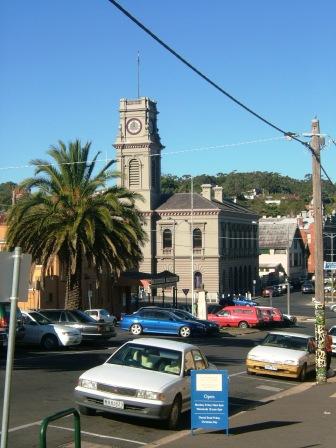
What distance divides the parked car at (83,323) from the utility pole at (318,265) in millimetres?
9435

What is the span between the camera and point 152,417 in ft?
38.4

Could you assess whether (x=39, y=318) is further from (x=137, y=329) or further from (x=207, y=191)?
(x=207, y=191)

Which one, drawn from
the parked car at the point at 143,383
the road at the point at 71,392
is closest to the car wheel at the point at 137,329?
the road at the point at 71,392

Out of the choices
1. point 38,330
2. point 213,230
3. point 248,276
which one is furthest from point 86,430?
point 248,276

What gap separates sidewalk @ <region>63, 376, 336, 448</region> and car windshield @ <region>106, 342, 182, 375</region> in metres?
1.29

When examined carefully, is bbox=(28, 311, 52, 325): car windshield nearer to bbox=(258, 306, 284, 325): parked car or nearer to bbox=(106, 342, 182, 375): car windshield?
bbox=(106, 342, 182, 375): car windshield

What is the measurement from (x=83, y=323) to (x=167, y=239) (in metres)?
57.6

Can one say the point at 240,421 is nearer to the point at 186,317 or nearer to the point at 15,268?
the point at 15,268

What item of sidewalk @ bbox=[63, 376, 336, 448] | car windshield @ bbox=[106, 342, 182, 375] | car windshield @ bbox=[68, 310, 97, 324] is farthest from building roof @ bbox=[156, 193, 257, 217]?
car windshield @ bbox=[106, 342, 182, 375]

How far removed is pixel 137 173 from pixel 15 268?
77157 mm

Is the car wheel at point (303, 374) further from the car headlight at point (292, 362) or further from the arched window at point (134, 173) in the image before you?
the arched window at point (134, 173)

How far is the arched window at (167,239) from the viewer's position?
3317 inches

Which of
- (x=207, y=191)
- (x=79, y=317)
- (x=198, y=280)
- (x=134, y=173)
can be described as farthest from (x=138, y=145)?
(x=79, y=317)

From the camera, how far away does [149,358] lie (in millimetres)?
13086
